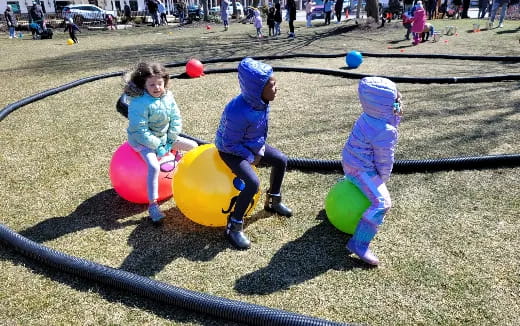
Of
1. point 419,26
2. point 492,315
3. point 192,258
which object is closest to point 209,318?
point 192,258

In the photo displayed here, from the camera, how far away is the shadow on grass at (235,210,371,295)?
12.1ft

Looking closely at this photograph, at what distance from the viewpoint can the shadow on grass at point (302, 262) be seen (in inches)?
146

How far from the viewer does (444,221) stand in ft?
14.9

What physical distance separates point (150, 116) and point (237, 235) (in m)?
1.63

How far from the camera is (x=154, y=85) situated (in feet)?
14.5

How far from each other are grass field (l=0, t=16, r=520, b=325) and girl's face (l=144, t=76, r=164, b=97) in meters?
1.39

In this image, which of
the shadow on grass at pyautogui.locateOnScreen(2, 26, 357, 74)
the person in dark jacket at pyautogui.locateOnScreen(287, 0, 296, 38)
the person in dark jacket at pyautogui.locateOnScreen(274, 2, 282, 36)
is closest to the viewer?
the shadow on grass at pyautogui.locateOnScreen(2, 26, 357, 74)

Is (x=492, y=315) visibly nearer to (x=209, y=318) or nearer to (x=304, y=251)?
(x=304, y=251)

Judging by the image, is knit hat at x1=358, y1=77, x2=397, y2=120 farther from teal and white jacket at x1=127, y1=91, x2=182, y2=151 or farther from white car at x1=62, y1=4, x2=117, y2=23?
white car at x1=62, y1=4, x2=117, y2=23

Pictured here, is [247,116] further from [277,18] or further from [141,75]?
[277,18]

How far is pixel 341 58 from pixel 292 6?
31.4ft

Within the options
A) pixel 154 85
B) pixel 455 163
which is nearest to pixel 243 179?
pixel 154 85

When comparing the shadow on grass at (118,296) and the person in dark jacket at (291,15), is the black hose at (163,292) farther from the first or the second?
the person in dark jacket at (291,15)

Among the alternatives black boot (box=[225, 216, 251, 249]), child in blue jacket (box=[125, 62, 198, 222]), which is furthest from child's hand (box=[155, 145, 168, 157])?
black boot (box=[225, 216, 251, 249])
